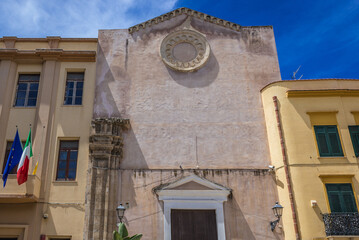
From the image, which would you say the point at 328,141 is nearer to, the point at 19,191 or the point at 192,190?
the point at 192,190

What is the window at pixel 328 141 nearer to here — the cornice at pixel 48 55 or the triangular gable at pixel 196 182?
the triangular gable at pixel 196 182

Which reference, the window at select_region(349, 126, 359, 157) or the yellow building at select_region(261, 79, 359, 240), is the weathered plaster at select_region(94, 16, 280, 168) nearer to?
the yellow building at select_region(261, 79, 359, 240)

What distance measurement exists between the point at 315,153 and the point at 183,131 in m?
6.07

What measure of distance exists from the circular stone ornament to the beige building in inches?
2.1

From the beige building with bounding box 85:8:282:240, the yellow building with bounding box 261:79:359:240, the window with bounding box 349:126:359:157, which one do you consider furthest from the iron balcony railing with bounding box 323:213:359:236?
the window with bounding box 349:126:359:157

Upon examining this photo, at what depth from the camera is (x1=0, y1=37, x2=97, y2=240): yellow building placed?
1502 centimetres

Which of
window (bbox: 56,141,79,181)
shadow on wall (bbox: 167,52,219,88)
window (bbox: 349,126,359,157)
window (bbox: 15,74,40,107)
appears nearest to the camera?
window (bbox: 349,126,359,157)

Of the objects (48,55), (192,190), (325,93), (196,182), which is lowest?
(192,190)

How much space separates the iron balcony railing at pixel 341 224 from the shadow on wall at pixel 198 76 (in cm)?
837

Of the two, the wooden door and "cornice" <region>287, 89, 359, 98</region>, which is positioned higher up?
"cornice" <region>287, 89, 359, 98</region>

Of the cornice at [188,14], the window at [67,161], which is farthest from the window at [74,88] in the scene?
the cornice at [188,14]

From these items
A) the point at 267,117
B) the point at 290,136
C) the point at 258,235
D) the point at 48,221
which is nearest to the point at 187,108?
the point at 267,117

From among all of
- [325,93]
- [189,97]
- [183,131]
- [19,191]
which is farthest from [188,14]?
[19,191]

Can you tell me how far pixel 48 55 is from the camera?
59.0 feet
